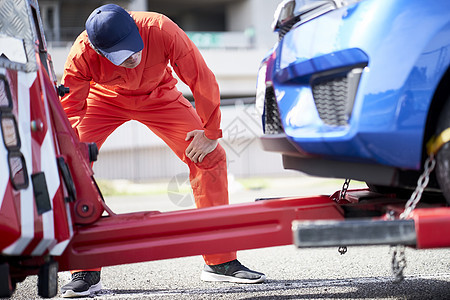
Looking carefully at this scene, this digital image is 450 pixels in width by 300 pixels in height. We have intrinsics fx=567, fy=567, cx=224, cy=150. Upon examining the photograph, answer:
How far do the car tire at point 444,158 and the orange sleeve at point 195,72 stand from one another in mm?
1594

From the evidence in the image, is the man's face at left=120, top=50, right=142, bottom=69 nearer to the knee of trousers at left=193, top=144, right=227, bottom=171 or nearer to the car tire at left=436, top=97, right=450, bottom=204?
the knee of trousers at left=193, top=144, right=227, bottom=171

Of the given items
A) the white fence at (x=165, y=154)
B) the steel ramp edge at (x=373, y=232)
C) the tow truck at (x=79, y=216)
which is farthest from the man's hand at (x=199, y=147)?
the white fence at (x=165, y=154)

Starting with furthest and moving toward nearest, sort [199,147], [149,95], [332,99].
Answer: [149,95] < [199,147] < [332,99]

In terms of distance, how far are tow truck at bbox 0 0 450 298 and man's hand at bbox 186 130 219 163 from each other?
0.94m

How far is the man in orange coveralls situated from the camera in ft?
10.6

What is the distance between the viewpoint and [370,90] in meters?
2.16

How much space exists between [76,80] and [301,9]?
1604 mm

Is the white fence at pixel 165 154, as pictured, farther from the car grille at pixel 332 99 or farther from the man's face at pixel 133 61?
the car grille at pixel 332 99

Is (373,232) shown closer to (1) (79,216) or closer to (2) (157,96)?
(1) (79,216)

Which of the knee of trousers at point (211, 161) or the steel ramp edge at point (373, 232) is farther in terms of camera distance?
the knee of trousers at point (211, 161)

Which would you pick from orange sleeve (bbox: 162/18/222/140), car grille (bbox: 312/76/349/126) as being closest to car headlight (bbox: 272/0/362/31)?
car grille (bbox: 312/76/349/126)

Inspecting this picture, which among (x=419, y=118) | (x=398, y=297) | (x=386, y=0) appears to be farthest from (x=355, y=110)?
(x=398, y=297)

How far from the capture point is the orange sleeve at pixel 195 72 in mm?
3484

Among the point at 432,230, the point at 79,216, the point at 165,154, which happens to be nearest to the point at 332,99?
the point at 432,230
